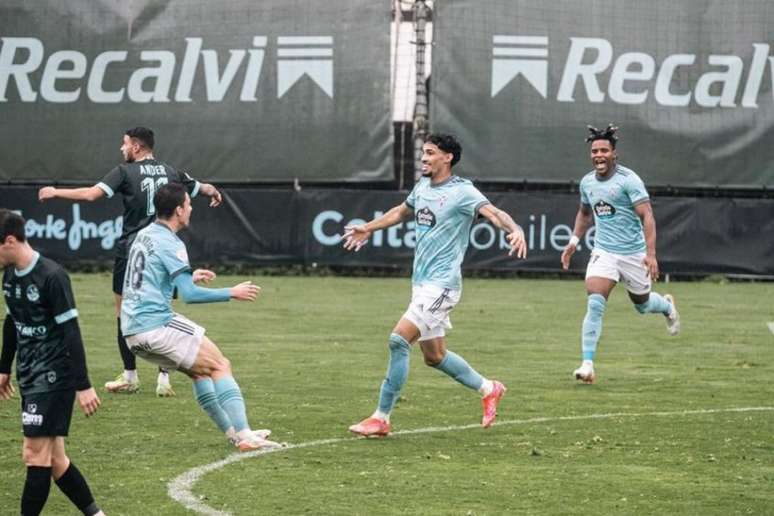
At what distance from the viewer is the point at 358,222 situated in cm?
2825

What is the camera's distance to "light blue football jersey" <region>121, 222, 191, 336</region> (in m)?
10.2

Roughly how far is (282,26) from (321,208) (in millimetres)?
3300

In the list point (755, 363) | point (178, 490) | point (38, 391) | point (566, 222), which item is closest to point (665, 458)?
point (178, 490)

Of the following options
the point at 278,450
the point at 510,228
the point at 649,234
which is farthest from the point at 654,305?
the point at 278,450

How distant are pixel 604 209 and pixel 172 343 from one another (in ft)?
21.0

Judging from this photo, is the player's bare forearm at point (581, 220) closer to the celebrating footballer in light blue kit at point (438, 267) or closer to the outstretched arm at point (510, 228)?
the celebrating footballer in light blue kit at point (438, 267)

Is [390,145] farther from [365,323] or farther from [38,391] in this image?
[38,391]

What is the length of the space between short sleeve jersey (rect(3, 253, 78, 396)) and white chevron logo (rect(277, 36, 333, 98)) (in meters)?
20.7

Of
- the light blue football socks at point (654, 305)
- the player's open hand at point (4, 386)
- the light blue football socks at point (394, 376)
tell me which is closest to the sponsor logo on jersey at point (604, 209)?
the light blue football socks at point (654, 305)

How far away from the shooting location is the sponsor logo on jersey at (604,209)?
613 inches

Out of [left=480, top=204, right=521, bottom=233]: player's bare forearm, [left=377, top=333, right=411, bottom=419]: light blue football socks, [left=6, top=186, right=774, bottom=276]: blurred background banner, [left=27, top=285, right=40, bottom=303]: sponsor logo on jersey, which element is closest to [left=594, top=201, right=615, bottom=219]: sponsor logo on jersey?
[left=480, top=204, right=521, bottom=233]: player's bare forearm

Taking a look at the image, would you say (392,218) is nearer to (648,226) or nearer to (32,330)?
(648,226)

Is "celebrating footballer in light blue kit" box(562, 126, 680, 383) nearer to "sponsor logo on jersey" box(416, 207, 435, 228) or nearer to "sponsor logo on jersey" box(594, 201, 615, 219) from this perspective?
"sponsor logo on jersey" box(594, 201, 615, 219)

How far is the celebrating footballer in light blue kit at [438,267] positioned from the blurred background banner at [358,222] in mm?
15939
